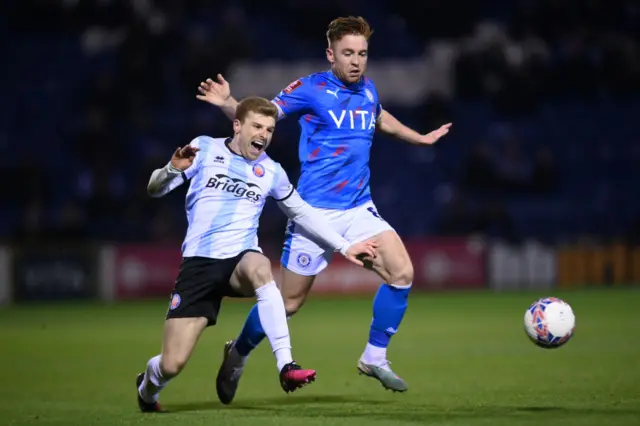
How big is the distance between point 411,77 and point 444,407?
788 inches

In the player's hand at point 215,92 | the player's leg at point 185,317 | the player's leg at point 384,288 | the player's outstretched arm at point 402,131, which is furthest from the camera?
the player's outstretched arm at point 402,131

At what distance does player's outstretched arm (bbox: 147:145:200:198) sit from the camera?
6512mm

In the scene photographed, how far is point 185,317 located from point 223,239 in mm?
534

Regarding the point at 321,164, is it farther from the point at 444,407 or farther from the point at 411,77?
the point at 411,77

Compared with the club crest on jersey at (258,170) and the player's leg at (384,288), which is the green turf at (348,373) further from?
the club crest on jersey at (258,170)

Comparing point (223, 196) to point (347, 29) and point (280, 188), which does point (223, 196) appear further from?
point (347, 29)

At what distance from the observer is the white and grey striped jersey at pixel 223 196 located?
670 centimetres

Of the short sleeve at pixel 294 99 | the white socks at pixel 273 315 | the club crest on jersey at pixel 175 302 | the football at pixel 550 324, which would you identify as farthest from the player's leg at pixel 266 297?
the football at pixel 550 324

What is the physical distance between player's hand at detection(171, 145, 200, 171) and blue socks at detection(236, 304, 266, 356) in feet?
3.85

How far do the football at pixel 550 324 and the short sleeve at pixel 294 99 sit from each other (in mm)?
2193

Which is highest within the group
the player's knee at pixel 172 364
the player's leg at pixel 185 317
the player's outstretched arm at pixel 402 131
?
the player's outstretched arm at pixel 402 131

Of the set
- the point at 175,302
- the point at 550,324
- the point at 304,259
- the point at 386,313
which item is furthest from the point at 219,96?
the point at 550,324

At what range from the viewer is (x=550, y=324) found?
7.48 metres

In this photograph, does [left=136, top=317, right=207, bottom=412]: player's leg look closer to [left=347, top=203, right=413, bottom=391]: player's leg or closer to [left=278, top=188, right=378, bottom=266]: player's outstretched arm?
[left=278, top=188, right=378, bottom=266]: player's outstretched arm
